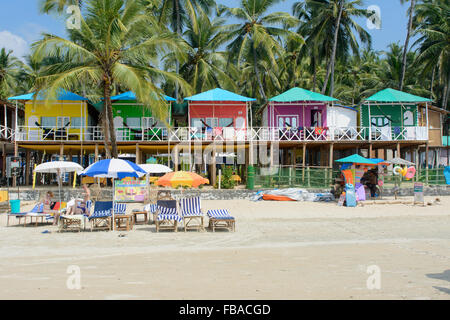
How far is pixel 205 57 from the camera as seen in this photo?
101 ft

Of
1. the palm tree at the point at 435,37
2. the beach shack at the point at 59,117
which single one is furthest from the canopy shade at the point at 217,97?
the palm tree at the point at 435,37

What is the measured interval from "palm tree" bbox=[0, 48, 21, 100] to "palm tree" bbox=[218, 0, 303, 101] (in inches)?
747

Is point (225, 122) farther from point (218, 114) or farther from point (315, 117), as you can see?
point (315, 117)

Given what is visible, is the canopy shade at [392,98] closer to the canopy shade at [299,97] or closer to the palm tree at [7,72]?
the canopy shade at [299,97]

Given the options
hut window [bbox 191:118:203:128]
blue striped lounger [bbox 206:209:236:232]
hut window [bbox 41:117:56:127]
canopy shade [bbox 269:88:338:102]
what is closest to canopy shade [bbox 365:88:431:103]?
canopy shade [bbox 269:88:338:102]

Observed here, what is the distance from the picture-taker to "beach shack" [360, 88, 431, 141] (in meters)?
24.8

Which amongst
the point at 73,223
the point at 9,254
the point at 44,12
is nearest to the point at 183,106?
the point at 44,12

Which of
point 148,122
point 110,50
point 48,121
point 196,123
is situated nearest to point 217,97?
point 196,123

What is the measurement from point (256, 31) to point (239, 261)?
75.7 feet

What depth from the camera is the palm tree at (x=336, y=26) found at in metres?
28.9

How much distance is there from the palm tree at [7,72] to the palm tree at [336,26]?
24.7 m

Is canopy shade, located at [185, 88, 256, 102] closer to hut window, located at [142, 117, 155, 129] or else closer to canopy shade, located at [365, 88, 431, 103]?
hut window, located at [142, 117, 155, 129]

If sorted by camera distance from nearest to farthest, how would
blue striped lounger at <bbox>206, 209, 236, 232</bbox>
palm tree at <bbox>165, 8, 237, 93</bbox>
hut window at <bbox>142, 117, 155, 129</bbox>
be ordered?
blue striped lounger at <bbox>206, 209, 236, 232</bbox>, hut window at <bbox>142, 117, 155, 129</bbox>, palm tree at <bbox>165, 8, 237, 93</bbox>

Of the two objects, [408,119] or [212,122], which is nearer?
[212,122]
